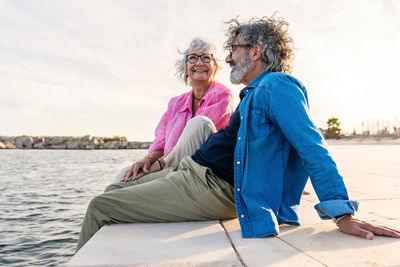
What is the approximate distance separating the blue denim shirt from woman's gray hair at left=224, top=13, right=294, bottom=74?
19 cm

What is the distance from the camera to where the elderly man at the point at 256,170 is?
1541mm

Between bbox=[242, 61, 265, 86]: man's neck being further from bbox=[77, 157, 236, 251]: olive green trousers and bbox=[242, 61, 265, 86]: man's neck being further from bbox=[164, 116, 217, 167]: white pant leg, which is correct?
bbox=[77, 157, 236, 251]: olive green trousers

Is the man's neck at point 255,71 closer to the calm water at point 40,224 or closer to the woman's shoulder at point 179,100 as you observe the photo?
the woman's shoulder at point 179,100

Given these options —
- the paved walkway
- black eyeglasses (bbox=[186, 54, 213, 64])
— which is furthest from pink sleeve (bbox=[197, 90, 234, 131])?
the paved walkway

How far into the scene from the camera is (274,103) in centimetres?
162

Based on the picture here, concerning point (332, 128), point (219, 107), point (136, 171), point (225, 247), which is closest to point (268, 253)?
point (225, 247)

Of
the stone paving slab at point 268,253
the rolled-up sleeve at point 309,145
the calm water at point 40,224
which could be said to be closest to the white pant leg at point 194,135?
the rolled-up sleeve at point 309,145

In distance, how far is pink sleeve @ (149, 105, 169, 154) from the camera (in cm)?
288

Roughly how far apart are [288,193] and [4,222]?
4324mm

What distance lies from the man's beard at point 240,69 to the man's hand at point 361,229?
923 millimetres

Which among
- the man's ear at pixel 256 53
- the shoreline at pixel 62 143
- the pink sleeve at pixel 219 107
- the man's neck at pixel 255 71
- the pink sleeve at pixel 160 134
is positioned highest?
the man's ear at pixel 256 53

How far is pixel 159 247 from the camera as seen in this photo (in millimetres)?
1445

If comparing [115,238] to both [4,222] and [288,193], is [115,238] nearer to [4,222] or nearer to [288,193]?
[288,193]

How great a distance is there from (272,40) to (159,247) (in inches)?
48.0
